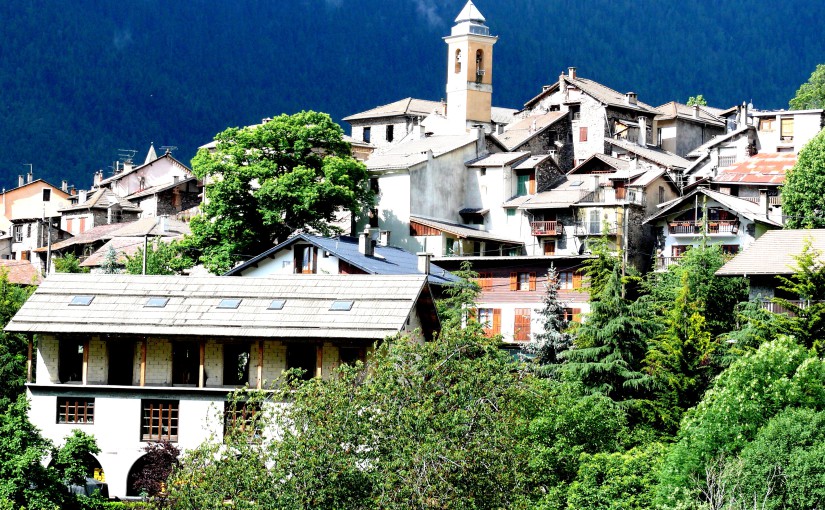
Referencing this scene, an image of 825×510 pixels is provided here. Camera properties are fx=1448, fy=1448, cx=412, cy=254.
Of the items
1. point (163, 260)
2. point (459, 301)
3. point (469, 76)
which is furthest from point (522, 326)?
point (469, 76)

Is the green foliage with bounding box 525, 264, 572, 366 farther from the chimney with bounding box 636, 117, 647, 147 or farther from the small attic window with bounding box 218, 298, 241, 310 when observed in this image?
the chimney with bounding box 636, 117, 647, 147

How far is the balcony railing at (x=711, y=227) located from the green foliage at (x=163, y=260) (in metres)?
24.1

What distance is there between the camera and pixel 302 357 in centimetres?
4769

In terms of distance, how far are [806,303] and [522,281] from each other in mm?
21161

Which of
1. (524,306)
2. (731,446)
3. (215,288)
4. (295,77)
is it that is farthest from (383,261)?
(295,77)

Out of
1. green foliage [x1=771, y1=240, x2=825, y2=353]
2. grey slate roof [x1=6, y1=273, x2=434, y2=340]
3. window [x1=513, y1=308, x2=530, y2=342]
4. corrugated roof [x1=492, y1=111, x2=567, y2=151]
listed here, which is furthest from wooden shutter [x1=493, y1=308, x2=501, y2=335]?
green foliage [x1=771, y1=240, x2=825, y2=353]

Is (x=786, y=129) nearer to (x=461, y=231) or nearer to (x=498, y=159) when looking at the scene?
(x=498, y=159)

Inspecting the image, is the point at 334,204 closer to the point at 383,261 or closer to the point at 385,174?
the point at 385,174

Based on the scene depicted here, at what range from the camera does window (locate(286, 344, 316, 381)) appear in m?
47.5

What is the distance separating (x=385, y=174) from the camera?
7706cm

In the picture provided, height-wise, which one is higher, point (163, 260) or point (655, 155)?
point (655, 155)

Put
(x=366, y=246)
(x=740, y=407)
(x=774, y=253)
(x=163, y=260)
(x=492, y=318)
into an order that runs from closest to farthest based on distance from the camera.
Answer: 1. (x=740, y=407)
2. (x=774, y=253)
3. (x=366, y=246)
4. (x=492, y=318)
5. (x=163, y=260)

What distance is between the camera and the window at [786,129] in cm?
7862

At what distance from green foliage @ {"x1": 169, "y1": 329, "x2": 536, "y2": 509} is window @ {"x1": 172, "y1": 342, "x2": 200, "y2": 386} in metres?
14.2
